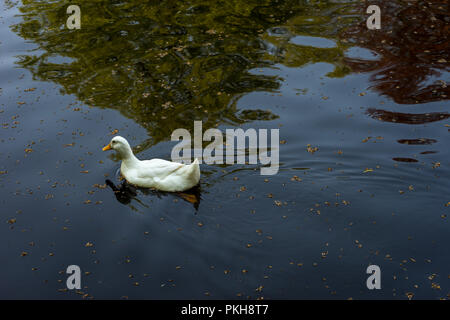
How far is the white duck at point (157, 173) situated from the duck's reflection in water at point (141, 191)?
89 mm

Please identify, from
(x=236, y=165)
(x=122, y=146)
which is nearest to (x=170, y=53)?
(x=122, y=146)

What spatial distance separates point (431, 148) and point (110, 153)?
6765mm

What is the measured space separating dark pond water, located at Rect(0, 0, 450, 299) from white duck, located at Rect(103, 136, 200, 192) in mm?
276

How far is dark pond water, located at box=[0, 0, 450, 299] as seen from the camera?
7438 millimetres

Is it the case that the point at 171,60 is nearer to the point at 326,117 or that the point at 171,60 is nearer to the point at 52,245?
the point at 326,117

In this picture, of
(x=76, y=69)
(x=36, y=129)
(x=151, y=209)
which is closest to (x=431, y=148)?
(x=151, y=209)

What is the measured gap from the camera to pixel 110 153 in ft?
34.6

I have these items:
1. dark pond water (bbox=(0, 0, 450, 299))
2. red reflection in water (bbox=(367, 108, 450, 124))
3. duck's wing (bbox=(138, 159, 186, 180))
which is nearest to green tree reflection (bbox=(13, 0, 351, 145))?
dark pond water (bbox=(0, 0, 450, 299))

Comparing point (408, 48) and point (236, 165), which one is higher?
point (408, 48)

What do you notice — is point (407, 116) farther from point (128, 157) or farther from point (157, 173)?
point (128, 157)

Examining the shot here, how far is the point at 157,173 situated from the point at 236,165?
62.3 inches

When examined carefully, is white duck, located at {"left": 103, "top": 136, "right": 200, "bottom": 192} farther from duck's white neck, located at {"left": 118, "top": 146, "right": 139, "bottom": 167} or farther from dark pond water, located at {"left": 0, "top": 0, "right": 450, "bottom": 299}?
dark pond water, located at {"left": 0, "top": 0, "right": 450, "bottom": 299}

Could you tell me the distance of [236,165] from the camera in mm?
9555

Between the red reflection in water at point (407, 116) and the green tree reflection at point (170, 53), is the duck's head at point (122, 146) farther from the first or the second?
the red reflection in water at point (407, 116)
